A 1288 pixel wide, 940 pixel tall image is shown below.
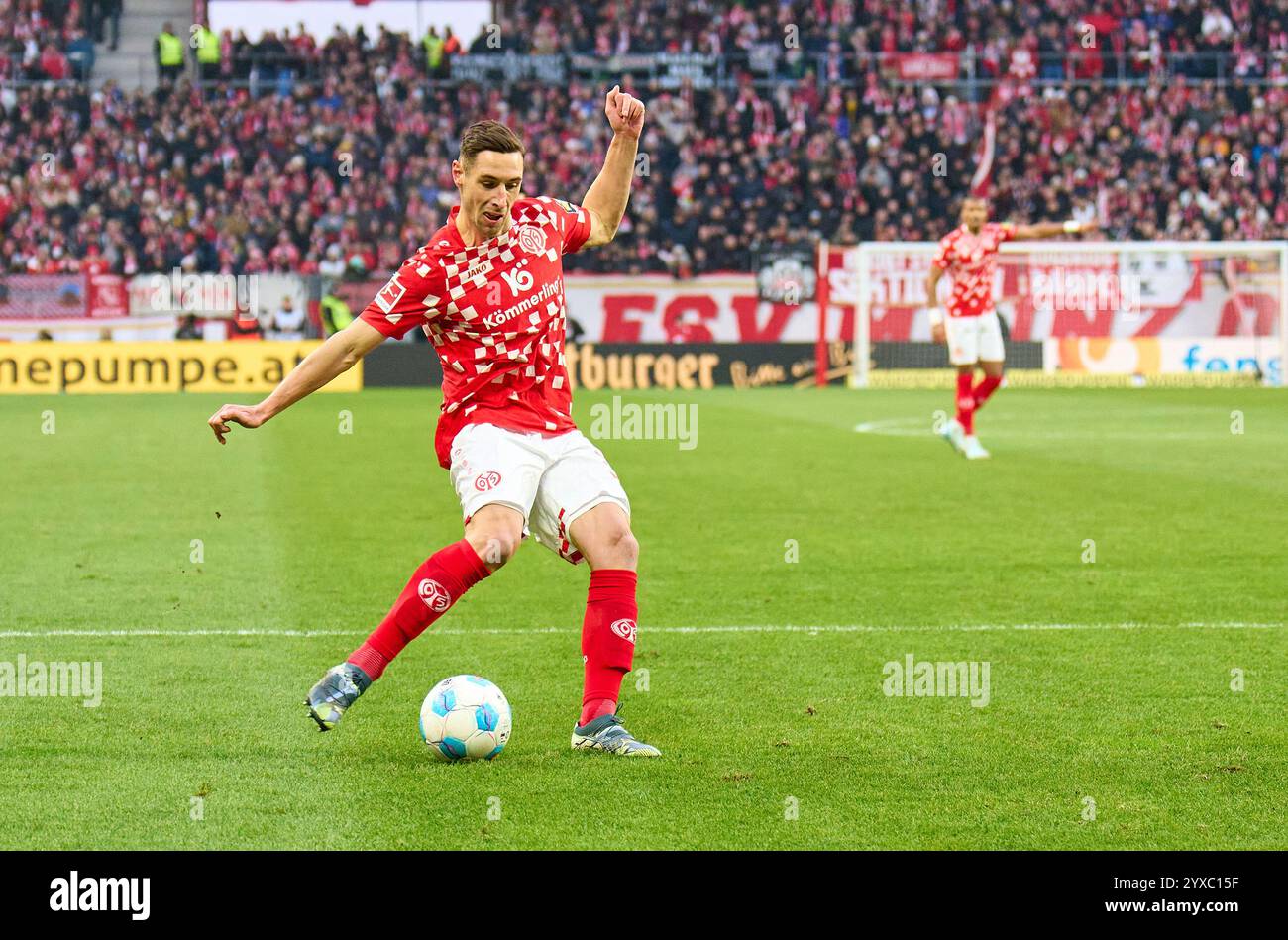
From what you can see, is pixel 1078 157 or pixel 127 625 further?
pixel 1078 157

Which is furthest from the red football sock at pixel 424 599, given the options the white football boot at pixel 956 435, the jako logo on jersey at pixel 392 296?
the white football boot at pixel 956 435

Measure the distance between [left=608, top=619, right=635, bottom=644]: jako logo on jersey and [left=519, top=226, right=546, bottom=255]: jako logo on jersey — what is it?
4.02 feet

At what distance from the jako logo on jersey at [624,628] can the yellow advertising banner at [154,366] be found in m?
23.9

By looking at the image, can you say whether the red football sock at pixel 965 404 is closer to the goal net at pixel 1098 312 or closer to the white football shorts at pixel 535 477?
the white football shorts at pixel 535 477

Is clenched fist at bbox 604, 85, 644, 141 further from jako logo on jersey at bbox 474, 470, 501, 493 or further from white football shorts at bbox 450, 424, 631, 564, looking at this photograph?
jako logo on jersey at bbox 474, 470, 501, 493

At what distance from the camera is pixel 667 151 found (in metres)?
34.9

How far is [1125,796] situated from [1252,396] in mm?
23063

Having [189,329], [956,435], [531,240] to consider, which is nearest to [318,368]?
[531,240]

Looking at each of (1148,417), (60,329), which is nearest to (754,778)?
(1148,417)

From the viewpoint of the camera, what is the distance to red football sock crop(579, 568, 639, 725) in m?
5.65

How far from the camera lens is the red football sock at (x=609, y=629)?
5652 millimetres

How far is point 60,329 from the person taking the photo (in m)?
29.5

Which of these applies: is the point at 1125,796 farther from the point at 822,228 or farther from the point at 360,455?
the point at 822,228

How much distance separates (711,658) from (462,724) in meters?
2.04
